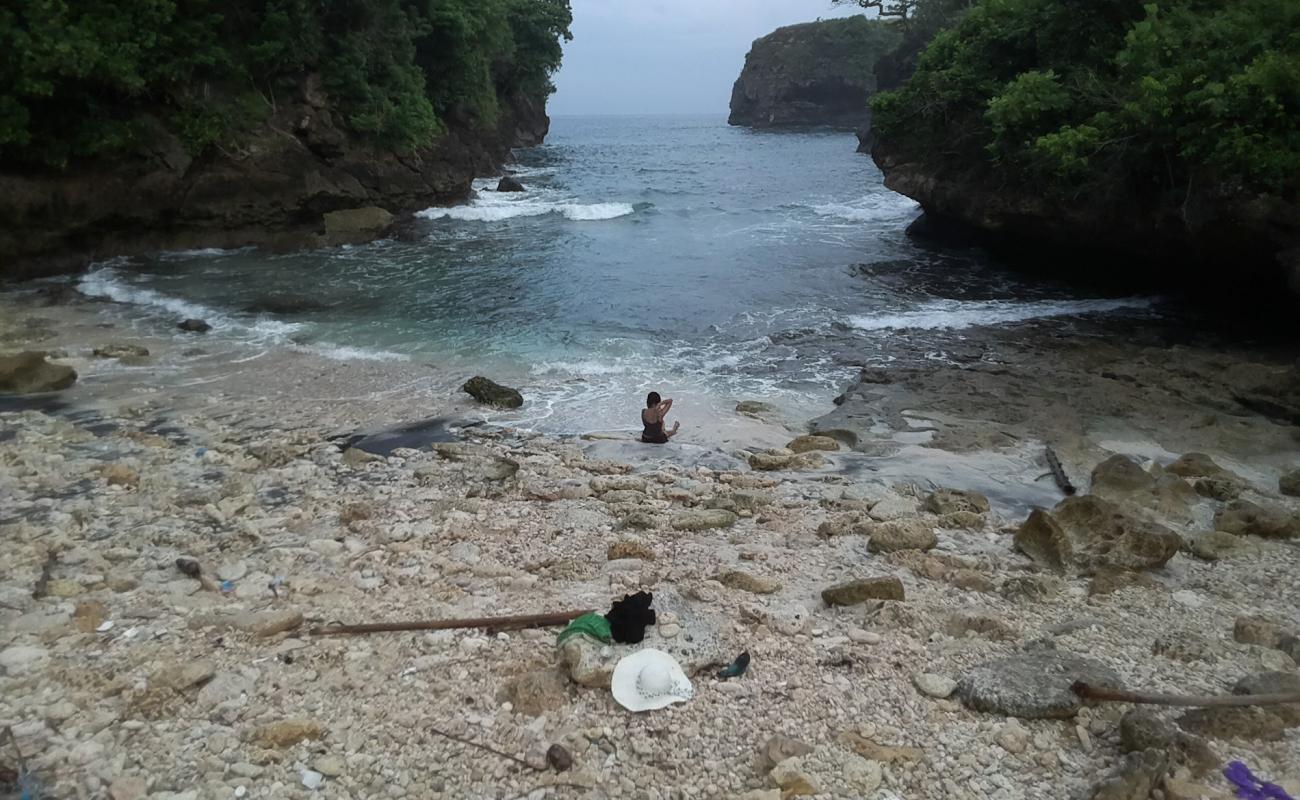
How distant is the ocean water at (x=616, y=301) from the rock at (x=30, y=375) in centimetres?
333

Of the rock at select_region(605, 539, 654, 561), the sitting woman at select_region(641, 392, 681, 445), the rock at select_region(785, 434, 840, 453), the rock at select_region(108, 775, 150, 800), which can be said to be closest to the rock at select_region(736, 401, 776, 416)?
the rock at select_region(785, 434, 840, 453)

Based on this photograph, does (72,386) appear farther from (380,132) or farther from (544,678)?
(380,132)

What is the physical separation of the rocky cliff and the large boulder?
20.8 meters

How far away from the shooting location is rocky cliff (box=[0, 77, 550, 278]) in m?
18.8

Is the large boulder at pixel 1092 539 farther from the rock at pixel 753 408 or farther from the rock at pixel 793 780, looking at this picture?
the rock at pixel 753 408

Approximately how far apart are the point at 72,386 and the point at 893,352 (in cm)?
1257

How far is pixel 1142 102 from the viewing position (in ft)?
47.8

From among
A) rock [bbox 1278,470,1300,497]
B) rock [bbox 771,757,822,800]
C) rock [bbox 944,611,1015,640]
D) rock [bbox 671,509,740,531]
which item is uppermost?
rock [bbox 771,757,822,800]

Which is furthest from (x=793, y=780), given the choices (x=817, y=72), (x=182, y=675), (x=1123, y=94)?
(x=817, y=72)

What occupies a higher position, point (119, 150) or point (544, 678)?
point (119, 150)

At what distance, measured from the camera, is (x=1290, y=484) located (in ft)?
28.6

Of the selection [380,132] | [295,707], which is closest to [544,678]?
[295,707]

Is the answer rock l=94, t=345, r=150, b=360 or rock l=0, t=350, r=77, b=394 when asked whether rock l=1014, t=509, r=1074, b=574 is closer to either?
rock l=0, t=350, r=77, b=394

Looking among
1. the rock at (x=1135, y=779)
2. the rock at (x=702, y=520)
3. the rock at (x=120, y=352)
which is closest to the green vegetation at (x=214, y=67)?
the rock at (x=120, y=352)
